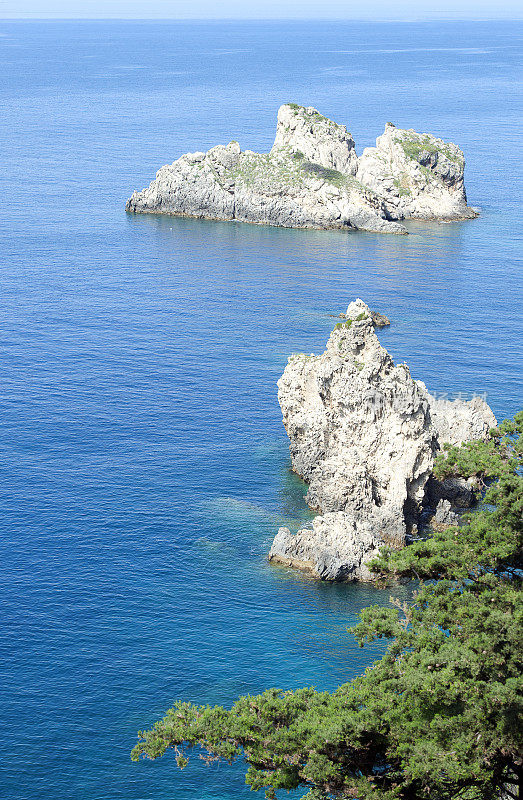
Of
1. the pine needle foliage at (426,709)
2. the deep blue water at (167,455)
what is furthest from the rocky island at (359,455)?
→ the pine needle foliage at (426,709)

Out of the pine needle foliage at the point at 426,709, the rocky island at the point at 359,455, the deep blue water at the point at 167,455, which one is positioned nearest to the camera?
the pine needle foliage at the point at 426,709

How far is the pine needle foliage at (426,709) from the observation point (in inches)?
1599

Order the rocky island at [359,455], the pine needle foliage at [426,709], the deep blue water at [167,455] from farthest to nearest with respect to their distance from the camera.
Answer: the rocky island at [359,455]
the deep blue water at [167,455]
the pine needle foliage at [426,709]

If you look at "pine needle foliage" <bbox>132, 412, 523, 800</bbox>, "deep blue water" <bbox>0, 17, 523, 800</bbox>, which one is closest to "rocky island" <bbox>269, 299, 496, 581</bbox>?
"deep blue water" <bbox>0, 17, 523, 800</bbox>

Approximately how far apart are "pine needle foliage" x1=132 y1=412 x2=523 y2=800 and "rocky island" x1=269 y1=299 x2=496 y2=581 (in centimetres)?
3148

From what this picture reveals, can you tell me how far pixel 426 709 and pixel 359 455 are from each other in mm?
45384

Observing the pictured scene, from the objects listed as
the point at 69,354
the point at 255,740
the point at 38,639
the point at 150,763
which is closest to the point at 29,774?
the point at 150,763

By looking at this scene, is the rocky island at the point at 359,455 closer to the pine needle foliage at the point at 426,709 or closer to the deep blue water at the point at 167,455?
the deep blue water at the point at 167,455

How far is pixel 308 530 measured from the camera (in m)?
82.5

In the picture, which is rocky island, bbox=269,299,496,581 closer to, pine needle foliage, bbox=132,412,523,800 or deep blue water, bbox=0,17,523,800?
deep blue water, bbox=0,17,523,800

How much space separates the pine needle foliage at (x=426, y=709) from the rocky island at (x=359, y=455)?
31.5 meters

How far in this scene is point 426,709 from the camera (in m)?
42.0

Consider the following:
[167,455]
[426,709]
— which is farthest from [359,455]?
[426,709]

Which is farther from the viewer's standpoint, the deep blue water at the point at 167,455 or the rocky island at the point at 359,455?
the rocky island at the point at 359,455
